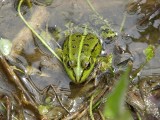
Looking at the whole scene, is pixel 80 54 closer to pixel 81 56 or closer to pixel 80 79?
pixel 81 56

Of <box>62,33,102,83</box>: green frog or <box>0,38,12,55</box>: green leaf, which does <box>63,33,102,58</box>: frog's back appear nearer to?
<box>62,33,102,83</box>: green frog

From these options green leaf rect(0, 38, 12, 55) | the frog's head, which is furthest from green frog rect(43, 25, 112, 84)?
green leaf rect(0, 38, 12, 55)

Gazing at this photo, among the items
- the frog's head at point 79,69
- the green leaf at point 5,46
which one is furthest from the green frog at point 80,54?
the green leaf at point 5,46

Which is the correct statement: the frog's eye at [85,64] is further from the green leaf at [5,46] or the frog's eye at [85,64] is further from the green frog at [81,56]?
the green leaf at [5,46]

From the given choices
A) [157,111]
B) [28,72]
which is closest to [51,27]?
[28,72]

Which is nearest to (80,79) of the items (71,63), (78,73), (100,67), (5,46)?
(78,73)
